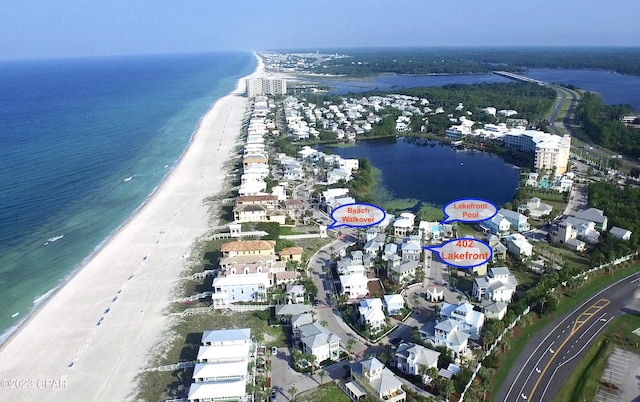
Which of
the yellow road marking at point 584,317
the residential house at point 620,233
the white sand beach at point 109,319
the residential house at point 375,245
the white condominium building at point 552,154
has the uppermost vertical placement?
the white condominium building at point 552,154

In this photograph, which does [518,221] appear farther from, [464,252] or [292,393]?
[292,393]

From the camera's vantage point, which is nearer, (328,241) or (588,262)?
(588,262)

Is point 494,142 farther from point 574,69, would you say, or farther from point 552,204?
point 574,69

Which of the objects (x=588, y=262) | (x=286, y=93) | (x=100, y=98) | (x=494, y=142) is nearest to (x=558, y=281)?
(x=588, y=262)

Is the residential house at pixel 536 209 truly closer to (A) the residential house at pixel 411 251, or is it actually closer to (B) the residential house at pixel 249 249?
(A) the residential house at pixel 411 251

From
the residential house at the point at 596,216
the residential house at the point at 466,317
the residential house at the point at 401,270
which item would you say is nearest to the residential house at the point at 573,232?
the residential house at the point at 596,216

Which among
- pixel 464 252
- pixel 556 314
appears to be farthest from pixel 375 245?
pixel 556 314
